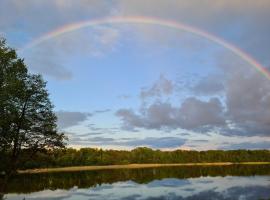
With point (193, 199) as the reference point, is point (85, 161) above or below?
above

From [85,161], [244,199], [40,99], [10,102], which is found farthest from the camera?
[85,161]

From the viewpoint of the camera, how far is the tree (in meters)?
38.0

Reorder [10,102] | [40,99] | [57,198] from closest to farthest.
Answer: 1. [10,102]
2. [40,99]
3. [57,198]

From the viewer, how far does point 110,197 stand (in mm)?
61594

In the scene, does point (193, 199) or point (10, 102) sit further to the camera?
point (193, 199)

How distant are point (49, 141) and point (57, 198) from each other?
2226 centimetres

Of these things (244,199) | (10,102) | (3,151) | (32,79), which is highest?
(32,79)

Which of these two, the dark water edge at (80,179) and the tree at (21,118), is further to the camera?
the dark water edge at (80,179)

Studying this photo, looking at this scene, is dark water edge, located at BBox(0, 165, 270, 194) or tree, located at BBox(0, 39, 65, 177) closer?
tree, located at BBox(0, 39, 65, 177)

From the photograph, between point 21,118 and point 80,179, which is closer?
point 21,118

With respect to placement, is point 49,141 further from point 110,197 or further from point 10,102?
point 110,197

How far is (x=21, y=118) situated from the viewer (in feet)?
128

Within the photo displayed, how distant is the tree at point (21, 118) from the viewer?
125ft

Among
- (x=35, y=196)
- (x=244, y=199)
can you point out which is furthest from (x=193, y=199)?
(x=35, y=196)
